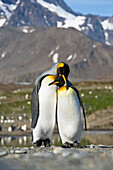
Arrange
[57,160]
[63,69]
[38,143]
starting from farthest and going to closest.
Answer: [38,143] < [63,69] < [57,160]

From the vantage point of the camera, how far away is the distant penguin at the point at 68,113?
11.5 m

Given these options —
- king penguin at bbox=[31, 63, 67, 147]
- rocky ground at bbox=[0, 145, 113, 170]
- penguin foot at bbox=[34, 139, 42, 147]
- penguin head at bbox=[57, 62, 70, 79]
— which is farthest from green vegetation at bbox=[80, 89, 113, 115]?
rocky ground at bbox=[0, 145, 113, 170]

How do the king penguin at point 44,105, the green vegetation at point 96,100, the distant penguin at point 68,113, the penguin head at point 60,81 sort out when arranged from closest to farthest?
the distant penguin at point 68,113, the penguin head at point 60,81, the king penguin at point 44,105, the green vegetation at point 96,100

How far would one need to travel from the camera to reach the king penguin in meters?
11.8

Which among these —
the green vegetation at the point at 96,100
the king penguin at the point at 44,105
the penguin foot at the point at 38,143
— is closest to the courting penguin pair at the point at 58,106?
the king penguin at the point at 44,105

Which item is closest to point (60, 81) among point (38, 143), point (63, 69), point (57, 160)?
point (63, 69)

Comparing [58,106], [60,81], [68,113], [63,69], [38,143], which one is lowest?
[38,143]

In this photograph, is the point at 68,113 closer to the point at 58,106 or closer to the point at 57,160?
the point at 58,106

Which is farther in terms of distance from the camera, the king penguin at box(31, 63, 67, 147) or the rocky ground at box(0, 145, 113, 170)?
the king penguin at box(31, 63, 67, 147)

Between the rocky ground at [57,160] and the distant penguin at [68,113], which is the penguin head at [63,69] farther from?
the rocky ground at [57,160]

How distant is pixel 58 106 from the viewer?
1158 centimetres

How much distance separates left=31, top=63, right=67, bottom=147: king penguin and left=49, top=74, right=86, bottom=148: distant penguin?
24 cm

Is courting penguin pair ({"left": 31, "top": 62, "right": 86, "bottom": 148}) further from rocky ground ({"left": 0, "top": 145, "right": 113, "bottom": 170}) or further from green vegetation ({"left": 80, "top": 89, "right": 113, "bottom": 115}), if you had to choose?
green vegetation ({"left": 80, "top": 89, "right": 113, "bottom": 115})

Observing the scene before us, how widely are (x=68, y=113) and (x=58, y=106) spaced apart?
33 centimetres
